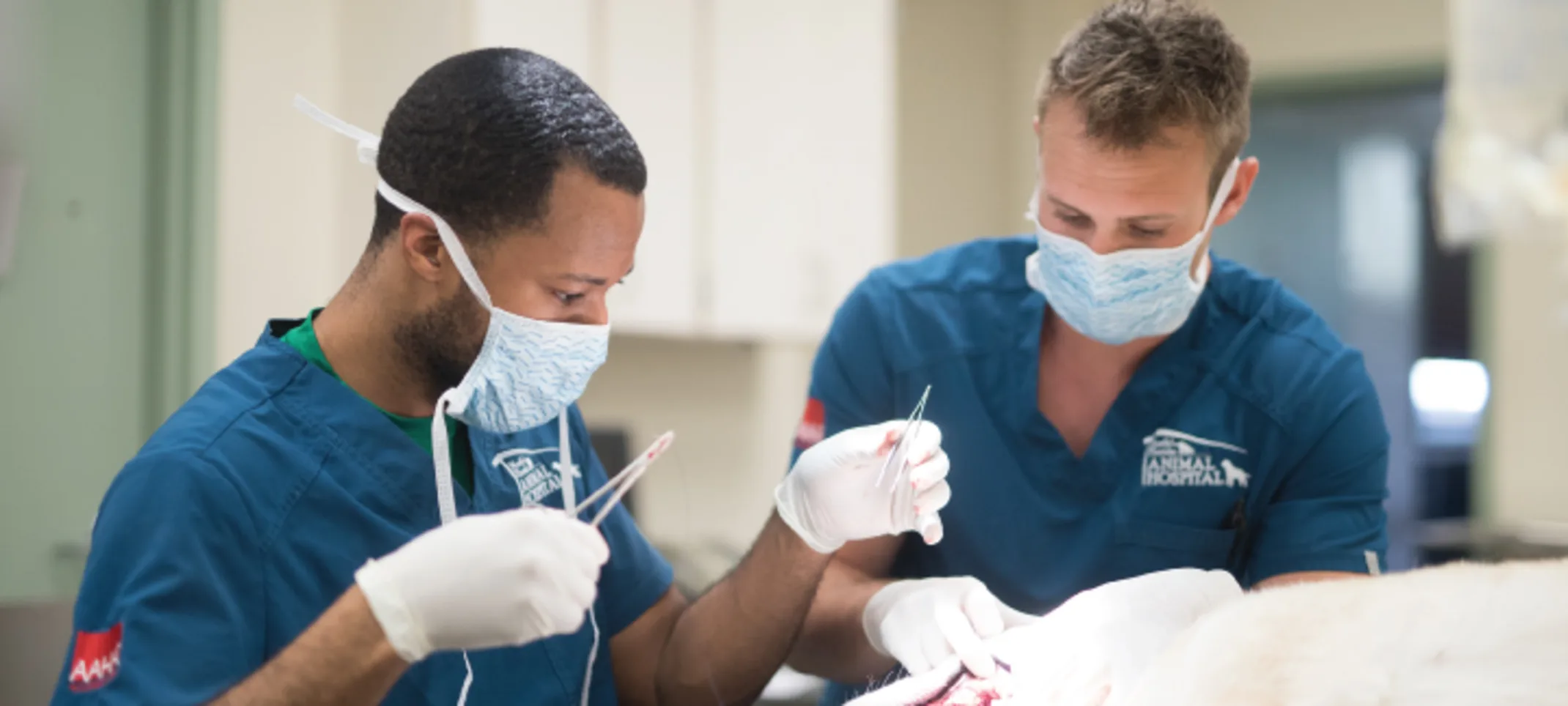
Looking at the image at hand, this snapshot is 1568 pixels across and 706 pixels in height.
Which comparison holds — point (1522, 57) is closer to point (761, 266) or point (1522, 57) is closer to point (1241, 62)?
point (1241, 62)

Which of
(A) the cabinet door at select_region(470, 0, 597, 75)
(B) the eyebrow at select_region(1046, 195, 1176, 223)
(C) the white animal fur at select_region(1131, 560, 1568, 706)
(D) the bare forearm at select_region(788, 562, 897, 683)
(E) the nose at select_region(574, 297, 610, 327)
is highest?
(A) the cabinet door at select_region(470, 0, 597, 75)

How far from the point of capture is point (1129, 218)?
59.8 inches

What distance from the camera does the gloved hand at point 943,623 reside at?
49.0 inches

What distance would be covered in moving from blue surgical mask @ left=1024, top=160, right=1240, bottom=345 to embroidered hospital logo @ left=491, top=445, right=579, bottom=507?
0.62m

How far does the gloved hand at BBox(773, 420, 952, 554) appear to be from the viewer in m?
1.28

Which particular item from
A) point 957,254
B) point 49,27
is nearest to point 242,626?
point 957,254

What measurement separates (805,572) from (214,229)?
5.26 feet

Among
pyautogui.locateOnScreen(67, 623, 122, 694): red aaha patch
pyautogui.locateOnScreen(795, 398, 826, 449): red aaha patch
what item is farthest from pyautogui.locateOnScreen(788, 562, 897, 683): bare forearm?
pyautogui.locateOnScreen(67, 623, 122, 694): red aaha patch

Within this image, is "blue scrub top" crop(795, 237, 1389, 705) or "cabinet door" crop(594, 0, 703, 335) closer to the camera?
"blue scrub top" crop(795, 237, 1389, 705)

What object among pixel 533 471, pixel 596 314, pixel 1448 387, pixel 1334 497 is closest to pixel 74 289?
pixel 533 471

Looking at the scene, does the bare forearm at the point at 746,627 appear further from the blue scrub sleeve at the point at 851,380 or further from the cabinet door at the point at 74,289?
the cabinet door at the point at 74,289

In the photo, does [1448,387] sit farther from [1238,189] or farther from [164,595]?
[164,595]

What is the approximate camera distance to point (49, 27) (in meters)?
2.43

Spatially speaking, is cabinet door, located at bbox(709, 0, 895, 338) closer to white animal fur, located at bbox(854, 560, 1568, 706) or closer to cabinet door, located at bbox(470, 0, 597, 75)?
cabinet door, located at bbox(470, 0, 597, 75)
